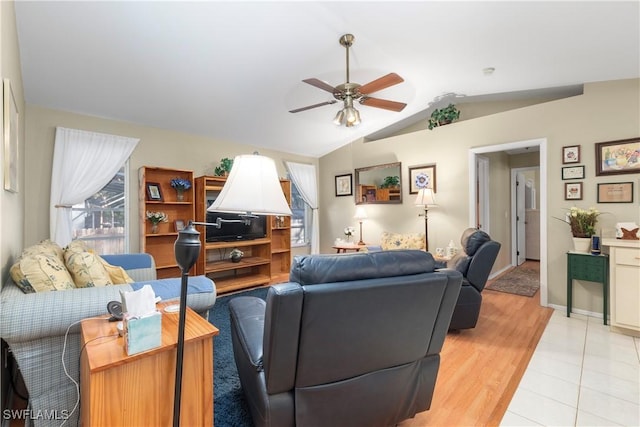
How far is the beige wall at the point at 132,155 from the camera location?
9.82ft

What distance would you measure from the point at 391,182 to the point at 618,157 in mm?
2690

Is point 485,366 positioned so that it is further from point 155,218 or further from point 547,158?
point 155,218

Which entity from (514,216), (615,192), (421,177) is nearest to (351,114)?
(421,177)

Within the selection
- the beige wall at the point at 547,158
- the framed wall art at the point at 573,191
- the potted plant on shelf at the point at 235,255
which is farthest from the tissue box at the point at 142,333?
the framed wall art at the point at 573,191

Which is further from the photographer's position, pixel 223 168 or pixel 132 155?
pixel 223 168

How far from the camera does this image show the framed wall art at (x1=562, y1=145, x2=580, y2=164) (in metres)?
3.17

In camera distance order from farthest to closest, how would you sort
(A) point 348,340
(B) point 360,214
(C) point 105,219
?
(B) point 360,214, (C) point 105,219, (A) point 348,340

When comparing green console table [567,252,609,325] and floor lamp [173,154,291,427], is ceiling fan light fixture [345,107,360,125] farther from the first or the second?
green console table [567,252,609,325]

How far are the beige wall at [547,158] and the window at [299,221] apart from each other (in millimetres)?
962

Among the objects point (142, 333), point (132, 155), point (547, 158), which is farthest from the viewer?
point (132, 155)

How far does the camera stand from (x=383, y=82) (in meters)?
2.40

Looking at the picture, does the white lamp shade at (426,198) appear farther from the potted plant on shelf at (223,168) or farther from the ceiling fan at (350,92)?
the potted plant on shelf at (223,168)

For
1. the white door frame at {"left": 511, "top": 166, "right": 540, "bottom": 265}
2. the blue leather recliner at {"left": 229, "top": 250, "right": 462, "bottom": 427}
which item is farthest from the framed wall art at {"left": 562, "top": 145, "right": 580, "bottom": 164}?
the blue leather recliner at {"left": 229, "top": 250, "right": 462, "bottom": 427}

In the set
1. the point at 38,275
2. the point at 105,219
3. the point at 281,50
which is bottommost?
the point at 38,275
